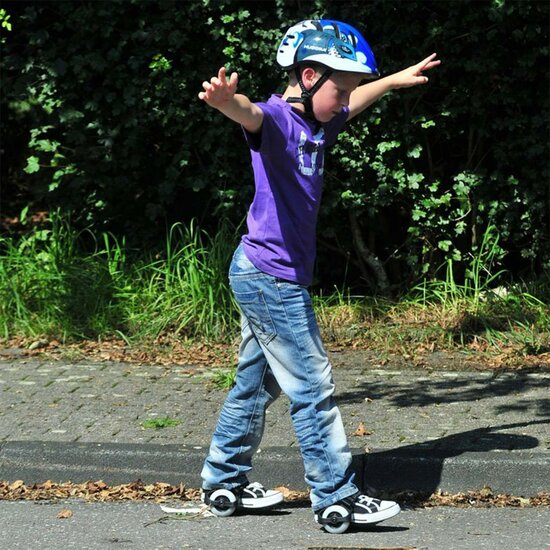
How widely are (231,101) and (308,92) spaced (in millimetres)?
519

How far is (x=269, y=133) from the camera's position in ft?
13.7

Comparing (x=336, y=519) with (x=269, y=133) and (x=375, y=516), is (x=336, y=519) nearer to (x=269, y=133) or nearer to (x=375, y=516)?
(x=375, y=516)

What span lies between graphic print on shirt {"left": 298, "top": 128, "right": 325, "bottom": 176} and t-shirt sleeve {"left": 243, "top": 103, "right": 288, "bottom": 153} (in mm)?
122

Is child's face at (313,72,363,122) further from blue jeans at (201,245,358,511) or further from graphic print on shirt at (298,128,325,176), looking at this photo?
blue jeans at (201,245,358,511)

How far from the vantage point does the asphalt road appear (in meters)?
4.30

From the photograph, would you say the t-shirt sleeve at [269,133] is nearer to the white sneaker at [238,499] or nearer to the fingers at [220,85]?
the fingers at [220,85]

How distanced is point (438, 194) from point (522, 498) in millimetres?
3629

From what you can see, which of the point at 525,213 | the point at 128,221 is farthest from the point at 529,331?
the point at 128,221

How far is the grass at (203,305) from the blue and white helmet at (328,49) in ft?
10.4

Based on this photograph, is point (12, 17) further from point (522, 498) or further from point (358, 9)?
point (522, 498)

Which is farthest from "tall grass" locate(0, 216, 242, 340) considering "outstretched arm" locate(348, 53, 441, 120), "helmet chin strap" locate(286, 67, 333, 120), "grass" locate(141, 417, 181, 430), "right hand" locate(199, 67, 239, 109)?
"right hand" locate(199, 67, 239, 109)

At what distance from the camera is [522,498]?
489 cm

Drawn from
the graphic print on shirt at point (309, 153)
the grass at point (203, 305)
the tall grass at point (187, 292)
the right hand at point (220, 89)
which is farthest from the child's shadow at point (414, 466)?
the tall grass at point (187, 292)

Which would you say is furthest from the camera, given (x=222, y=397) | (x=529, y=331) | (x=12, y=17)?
(x=12, y=17)
